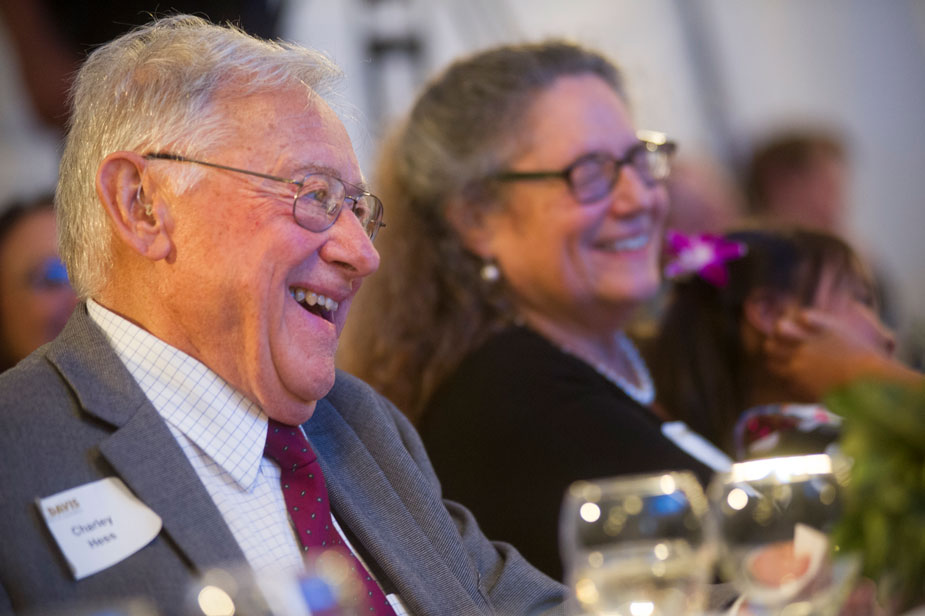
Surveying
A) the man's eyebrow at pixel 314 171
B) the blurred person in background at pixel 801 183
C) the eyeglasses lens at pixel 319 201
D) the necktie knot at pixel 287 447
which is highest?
the man's eyebrow at pixel 314 171

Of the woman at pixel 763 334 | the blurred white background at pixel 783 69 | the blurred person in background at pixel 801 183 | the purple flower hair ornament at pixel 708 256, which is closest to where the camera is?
the woman at pixel 763 334

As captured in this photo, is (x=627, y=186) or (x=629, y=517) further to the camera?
A: (x=627, y=186)

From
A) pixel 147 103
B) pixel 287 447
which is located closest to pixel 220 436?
pixel 287 447

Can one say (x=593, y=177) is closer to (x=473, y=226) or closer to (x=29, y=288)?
(x=473, y=226)

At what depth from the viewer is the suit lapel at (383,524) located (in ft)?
5.39

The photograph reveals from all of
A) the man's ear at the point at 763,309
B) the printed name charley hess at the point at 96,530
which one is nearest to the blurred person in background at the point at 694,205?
the man's ear at the point at 763,309

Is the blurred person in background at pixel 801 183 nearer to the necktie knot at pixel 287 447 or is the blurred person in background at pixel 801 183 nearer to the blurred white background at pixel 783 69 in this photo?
the blurred white background at pixel 783 69

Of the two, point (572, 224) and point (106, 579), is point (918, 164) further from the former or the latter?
point (106, 579)

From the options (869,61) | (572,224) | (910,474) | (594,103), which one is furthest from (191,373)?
(869,61)

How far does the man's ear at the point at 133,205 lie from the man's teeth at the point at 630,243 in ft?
4.12

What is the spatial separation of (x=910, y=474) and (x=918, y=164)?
606cm

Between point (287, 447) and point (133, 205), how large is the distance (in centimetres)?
46

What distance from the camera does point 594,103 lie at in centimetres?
254

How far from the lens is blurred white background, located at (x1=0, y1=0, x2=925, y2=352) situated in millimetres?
5336
